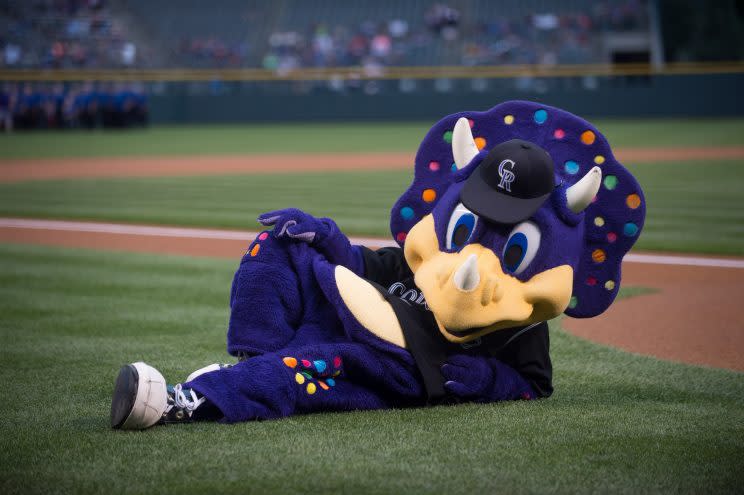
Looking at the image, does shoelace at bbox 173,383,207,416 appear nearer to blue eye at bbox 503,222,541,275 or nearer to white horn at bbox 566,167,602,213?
blue eye at bbox 503,222,541,275

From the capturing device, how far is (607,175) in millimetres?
3734

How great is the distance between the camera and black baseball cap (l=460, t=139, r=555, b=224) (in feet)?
11.4

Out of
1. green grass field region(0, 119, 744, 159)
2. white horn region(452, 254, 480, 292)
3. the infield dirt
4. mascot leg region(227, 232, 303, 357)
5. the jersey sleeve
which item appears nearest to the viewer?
white horn region(452, 254, 480, 292)

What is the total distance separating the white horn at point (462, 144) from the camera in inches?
146

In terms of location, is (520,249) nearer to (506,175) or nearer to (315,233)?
(506,175)

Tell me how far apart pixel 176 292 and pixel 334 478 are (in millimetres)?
4135

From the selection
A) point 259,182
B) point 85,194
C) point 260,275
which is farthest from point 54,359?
point 259,182

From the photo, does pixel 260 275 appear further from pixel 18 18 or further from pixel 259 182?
pixel 18 18

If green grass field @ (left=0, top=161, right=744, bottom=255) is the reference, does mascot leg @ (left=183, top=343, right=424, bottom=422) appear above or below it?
above

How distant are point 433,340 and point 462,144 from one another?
0.73 meters

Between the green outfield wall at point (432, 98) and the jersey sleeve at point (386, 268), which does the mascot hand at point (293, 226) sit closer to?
the jersey sleeve at point (386, 268)

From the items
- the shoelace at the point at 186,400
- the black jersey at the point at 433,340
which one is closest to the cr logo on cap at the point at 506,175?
the black jersey at the point at 433,340

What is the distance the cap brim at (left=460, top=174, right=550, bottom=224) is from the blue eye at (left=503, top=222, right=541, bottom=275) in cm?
6

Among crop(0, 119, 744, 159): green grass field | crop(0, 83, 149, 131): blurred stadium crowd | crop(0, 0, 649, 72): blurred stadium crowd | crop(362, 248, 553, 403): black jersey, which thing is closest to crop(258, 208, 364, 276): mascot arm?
crop(362, 248, 553, 403): black jersey
